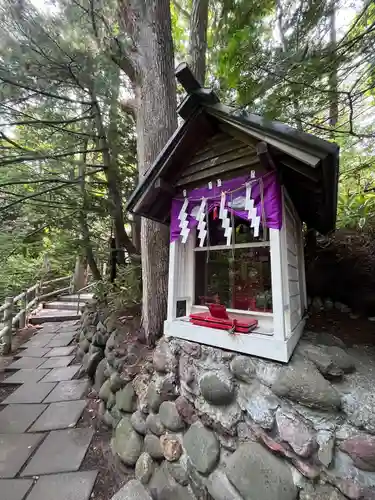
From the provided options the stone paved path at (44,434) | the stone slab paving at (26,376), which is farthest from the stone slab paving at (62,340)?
the stone slab paving at (26,376)

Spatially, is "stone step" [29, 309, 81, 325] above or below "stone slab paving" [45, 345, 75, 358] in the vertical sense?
above

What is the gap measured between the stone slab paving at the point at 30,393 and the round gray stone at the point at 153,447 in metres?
2.41

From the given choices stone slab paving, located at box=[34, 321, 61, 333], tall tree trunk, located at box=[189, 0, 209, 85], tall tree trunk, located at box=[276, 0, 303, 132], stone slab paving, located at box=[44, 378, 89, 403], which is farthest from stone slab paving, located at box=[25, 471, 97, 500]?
tall tree trunk, located at box=[189, 0, 209, 85]

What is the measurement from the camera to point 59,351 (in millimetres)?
5664

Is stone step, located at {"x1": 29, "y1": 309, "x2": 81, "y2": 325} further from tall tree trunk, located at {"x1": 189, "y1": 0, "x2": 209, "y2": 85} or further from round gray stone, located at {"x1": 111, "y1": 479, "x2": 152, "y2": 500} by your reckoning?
tall tree trunk, located at {"x1": 189, "y1": 0, "x2": 209, "y2": 85}

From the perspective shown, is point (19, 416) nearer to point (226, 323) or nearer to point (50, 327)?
point (226, 323)

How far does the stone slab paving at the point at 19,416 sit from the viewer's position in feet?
10.2

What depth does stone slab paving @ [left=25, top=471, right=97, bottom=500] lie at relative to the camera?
2.16 meters

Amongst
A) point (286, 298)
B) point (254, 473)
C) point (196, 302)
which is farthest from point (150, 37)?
point (254, 473)

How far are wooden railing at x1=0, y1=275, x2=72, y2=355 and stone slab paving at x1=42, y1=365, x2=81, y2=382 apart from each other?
1.90m

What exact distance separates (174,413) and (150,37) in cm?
512

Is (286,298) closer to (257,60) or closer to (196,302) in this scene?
(196,302)

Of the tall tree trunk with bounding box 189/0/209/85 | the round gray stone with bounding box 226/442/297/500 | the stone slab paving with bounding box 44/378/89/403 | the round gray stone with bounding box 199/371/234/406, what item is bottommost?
the stone slab paving with bounding box 44/378/89/403

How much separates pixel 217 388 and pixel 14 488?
2.31 meters
